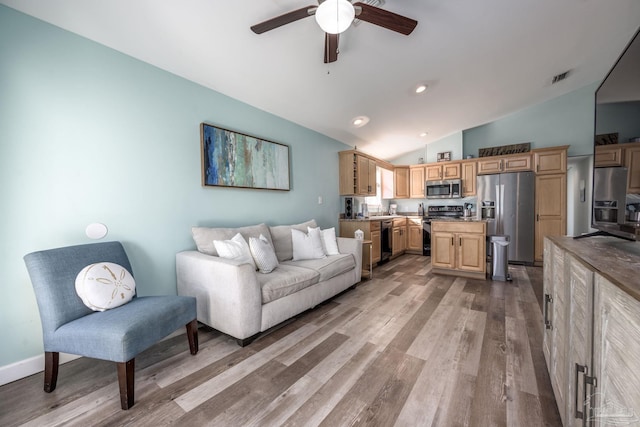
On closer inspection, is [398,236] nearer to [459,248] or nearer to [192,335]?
[459,248]

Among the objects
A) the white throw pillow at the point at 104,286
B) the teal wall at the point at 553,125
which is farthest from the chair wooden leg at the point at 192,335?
the teal wall at the point at 553,125

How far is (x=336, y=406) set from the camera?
4.41ft

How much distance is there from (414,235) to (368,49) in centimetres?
425

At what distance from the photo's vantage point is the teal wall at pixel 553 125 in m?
4.57

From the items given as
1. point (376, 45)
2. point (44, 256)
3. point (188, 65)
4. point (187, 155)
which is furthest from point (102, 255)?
point (376, 45)

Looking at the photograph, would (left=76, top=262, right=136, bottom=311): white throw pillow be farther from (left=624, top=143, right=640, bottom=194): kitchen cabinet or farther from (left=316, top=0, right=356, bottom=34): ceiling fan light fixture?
(left=624, top=143, right=640, bottom=194): kitchen cabinet

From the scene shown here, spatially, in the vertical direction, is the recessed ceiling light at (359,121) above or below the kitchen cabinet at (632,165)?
above

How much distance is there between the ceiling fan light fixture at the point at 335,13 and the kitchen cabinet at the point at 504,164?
4.81 metres

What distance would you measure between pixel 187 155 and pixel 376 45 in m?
2.21

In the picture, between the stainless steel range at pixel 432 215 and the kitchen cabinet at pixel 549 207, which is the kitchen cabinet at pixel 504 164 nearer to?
the kitchen cabinet at pixel 549 207

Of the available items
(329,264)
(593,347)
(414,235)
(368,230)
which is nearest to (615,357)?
(593,347)

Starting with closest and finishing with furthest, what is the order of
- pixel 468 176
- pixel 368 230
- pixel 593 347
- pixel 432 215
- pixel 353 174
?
pixel 593 347 → pixel 368 230 → pixel 353 174 → pixel 468 176 → pixel 432 215

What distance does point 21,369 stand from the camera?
5.24 ft

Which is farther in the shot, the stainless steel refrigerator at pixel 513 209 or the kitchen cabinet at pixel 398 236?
the kitchen cabinet at pixel 398 236
